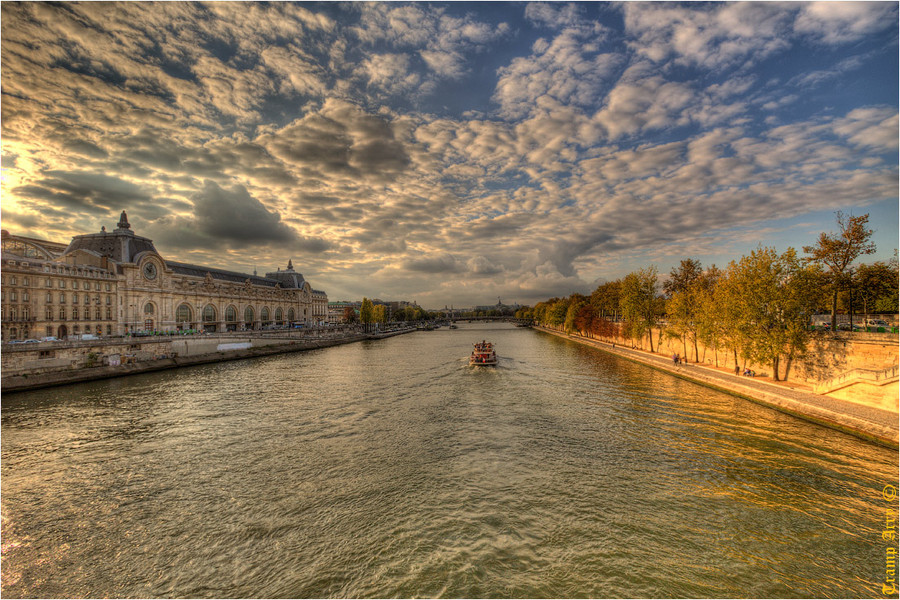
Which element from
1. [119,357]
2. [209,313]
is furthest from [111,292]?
[119,357]

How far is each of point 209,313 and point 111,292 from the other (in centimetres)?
3140

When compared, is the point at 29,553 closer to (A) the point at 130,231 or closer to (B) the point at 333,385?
(B) the point at 333,385

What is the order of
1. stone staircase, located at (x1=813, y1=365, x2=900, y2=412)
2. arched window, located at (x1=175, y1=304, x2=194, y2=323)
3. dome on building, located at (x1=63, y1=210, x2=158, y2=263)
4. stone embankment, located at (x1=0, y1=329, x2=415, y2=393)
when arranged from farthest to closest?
arched window, located at (x1=175, y1=304, x2=194, y2=323)
dome on building, located at (x1=63, y1=210, x2=158, y2=263)
stone embankment, located at (x1=0, y1=329, x2=415, y2=393)
stone staircase, located at (x1=813, y1=365, x2=900, y2=412)

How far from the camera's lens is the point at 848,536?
40.9 ft

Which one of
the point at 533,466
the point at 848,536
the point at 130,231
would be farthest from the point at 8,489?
the point at 130,231

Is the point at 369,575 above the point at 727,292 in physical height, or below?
below

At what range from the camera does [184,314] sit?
9550cm

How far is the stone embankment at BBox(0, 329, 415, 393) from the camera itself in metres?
38.0

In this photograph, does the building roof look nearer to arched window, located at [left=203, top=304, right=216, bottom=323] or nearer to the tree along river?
arched window, located at [left=203, top=304, right=216, bottom=323]

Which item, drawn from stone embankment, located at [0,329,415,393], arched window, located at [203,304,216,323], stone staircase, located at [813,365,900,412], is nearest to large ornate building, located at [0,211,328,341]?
arched window, located at [203,304,216,323]

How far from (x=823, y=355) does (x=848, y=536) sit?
89.1ft

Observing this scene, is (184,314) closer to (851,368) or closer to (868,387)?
(868,387)

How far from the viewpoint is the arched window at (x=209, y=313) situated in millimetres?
102750

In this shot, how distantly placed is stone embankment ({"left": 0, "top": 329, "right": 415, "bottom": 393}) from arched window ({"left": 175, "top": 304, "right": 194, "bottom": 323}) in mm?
28607
